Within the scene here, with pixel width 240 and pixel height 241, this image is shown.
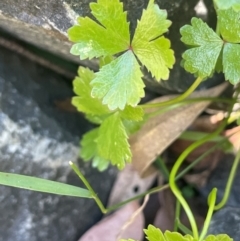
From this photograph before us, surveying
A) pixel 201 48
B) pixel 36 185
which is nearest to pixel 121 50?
pixel 201 48

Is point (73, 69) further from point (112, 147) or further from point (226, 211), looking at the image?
point (226, 211)

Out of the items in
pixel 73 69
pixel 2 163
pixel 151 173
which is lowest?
pixel 151 173

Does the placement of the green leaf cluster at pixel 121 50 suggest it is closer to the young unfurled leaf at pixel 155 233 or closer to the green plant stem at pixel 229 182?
the young unfurled leaf at pixel 155 233

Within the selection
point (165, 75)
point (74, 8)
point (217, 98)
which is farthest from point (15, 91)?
point (217, 98)

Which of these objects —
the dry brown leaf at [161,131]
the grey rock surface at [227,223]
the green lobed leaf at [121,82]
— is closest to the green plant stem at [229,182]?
the grey rock surface at [227,223]

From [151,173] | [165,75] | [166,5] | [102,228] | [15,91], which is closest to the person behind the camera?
[165,75]

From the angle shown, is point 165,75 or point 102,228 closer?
point 165,75
